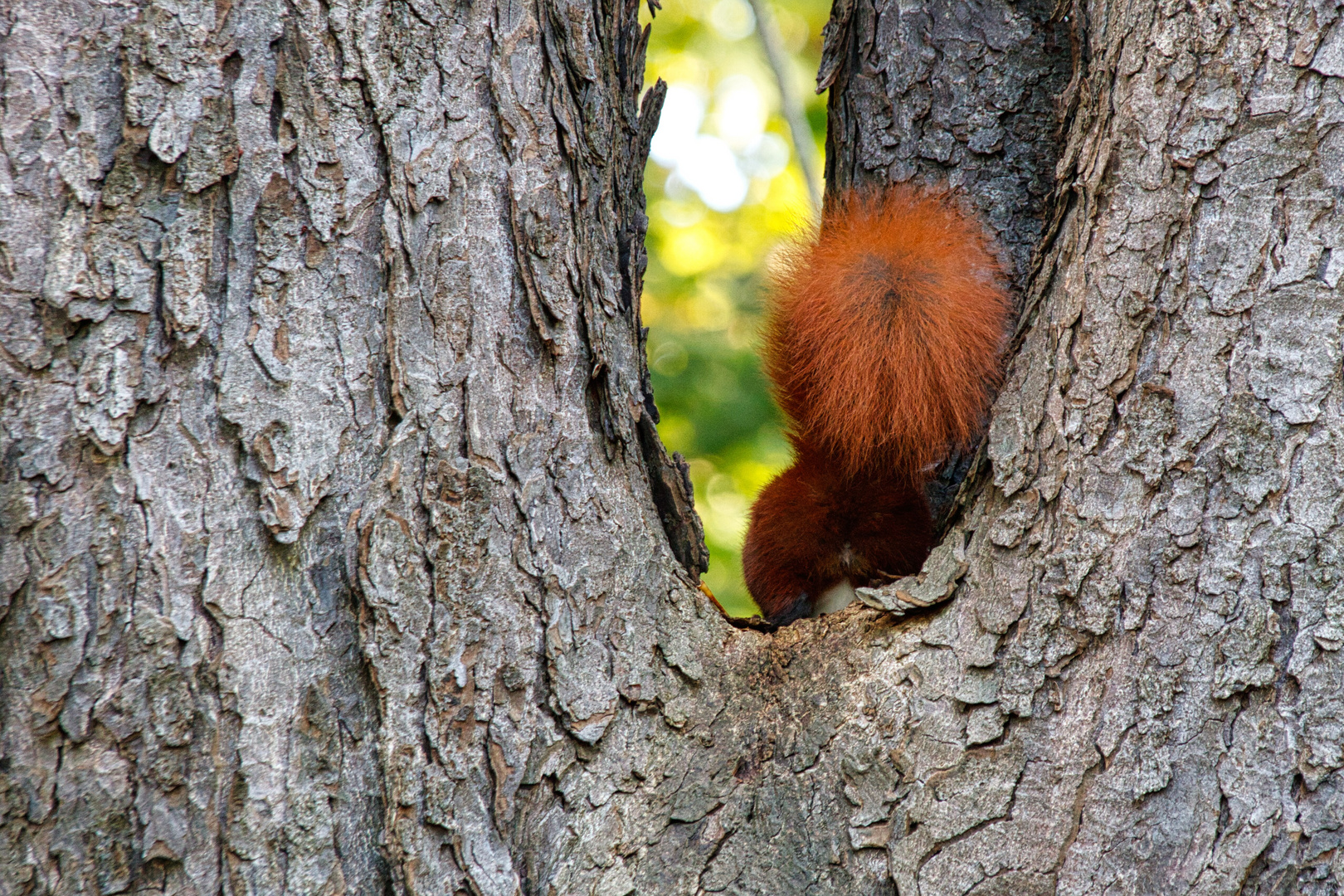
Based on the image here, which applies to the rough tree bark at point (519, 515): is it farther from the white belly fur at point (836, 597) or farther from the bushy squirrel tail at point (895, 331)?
the white belly fur at point (836, 597)

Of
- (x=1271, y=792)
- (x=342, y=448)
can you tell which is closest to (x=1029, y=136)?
(x=1271, y=792)

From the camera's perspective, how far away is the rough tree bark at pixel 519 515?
1.03 metres

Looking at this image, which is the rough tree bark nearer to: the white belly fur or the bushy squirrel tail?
the bushy squirrel tail

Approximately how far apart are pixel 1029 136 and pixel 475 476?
117cm

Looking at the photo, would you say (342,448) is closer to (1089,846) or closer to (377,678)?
(377,678)

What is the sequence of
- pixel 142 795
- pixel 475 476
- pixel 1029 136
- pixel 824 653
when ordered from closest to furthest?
1. pixel 142 795
2. pixel 475 476
3. pixel 824 653
4. pixel 1029 136

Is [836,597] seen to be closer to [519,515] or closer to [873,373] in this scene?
[873,373]

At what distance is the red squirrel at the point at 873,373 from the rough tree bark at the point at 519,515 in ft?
0.38

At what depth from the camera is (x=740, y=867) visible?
44.8 inches

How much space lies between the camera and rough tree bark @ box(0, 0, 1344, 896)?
1.03 m

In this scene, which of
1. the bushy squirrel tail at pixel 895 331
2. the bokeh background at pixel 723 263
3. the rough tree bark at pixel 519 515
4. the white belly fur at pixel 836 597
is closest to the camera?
the rough tree bark at pixel 519 515

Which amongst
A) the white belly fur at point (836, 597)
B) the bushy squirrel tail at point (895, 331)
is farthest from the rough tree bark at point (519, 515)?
the white belly fur at point (836, 597)

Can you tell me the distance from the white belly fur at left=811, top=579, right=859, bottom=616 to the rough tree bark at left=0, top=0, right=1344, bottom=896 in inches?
17.1

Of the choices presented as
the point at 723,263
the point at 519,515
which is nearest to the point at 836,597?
the point at 519,515
